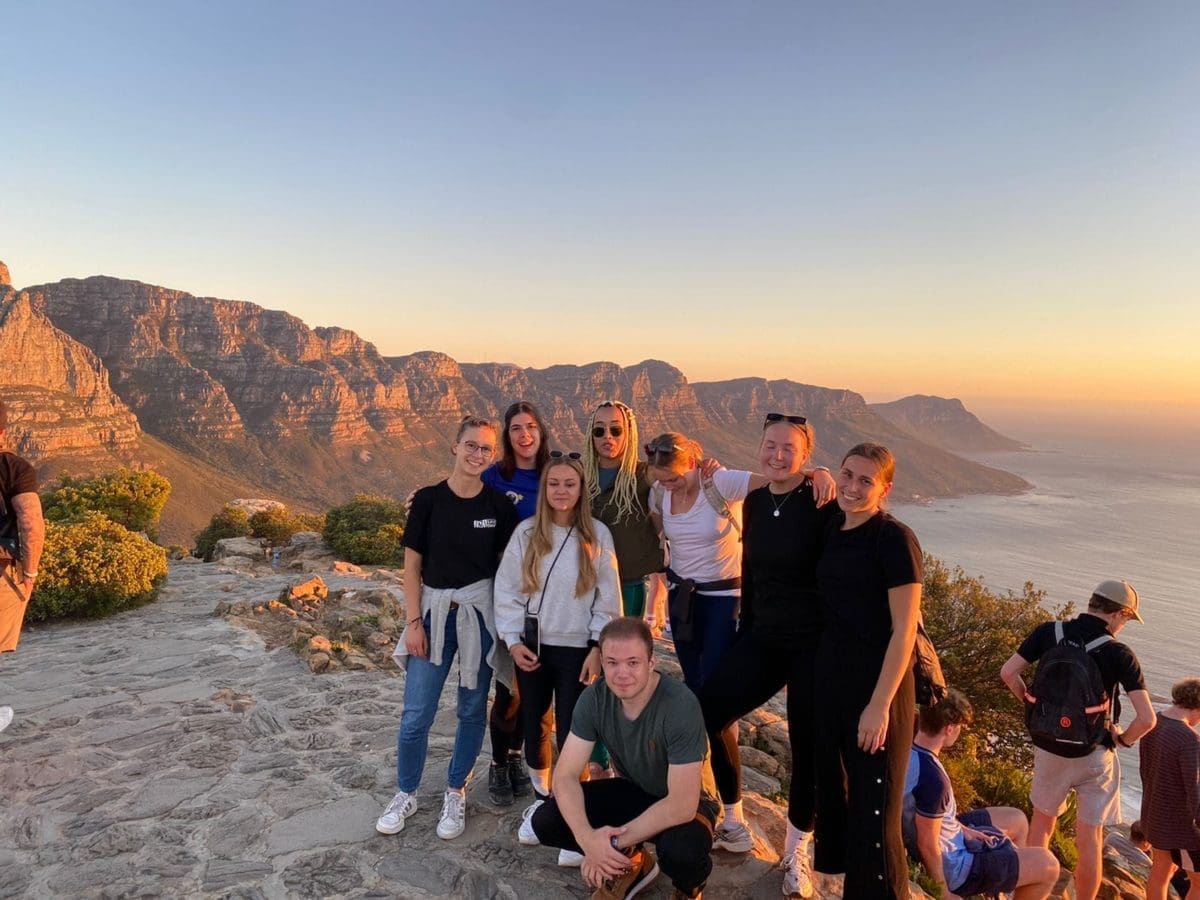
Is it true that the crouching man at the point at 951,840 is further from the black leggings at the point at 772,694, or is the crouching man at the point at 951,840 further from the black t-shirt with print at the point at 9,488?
the black t-shirt with print at the point at 9,488

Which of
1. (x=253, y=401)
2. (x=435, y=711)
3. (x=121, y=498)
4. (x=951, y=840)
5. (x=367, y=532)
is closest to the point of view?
(x=951, y=840)

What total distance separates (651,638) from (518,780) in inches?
78.0

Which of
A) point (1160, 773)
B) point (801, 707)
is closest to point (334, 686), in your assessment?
point (801, 707)

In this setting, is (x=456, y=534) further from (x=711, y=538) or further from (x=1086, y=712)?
(x=1086, y=712)

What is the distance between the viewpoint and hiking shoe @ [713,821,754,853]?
3535 mm

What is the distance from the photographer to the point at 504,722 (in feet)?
13.2

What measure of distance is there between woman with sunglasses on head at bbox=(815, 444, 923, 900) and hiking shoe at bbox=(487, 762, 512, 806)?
2.08 metres

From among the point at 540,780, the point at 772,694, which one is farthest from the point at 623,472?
the point at 540,780

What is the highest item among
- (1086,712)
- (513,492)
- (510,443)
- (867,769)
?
(510,443)

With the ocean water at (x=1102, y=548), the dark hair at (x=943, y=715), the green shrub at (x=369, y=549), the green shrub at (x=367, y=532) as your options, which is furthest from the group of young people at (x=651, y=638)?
the ocean water at (x=1102, y=548)

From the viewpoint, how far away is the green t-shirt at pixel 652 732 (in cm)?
286

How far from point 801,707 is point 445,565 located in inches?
83.2

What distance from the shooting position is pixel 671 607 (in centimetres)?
378

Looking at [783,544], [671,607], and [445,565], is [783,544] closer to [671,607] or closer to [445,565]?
[671,607]
